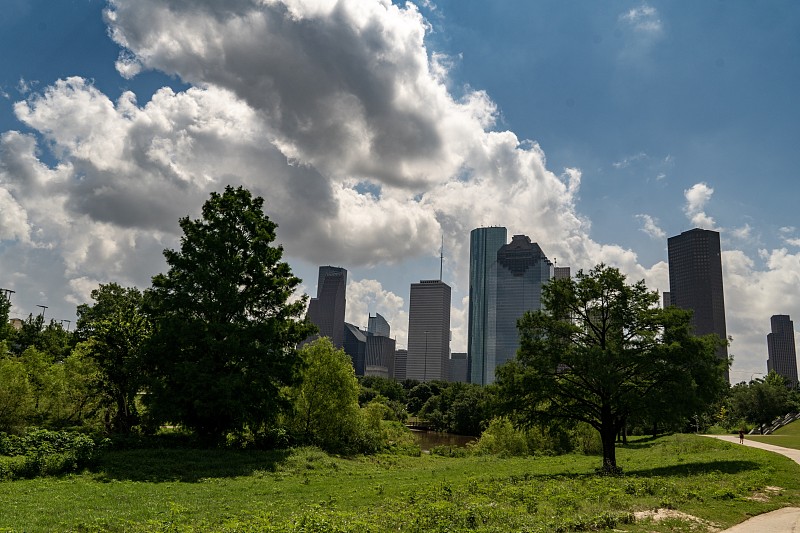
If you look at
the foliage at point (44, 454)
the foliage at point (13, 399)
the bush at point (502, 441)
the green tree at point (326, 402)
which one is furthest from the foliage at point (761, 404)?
the foliage at point (13, 399)

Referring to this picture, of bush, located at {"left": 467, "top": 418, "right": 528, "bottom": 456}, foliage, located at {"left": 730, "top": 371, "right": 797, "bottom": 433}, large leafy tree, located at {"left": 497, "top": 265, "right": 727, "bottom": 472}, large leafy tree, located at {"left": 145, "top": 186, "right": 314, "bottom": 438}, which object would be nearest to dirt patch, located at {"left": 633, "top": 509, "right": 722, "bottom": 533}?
large leafy tree, located at {"left": 497, "top": 265, "right": 727, "bottom": 472}

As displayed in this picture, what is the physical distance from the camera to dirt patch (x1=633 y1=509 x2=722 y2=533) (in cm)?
1435

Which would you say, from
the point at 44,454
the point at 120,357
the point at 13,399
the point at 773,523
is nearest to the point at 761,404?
the point at 773,523

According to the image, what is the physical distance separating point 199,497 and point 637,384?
2203cm

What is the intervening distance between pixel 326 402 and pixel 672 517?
30898 millimetres

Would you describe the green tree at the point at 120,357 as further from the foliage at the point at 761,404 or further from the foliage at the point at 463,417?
the foliage at the point at 761,404

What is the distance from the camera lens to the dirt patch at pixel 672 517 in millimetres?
14352

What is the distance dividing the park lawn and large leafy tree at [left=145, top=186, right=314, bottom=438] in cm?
350

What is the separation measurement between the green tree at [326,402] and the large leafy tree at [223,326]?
656cm

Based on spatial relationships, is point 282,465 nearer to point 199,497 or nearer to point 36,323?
point 199,497

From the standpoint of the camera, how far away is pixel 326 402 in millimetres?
42312

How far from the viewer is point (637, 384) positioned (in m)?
27.5

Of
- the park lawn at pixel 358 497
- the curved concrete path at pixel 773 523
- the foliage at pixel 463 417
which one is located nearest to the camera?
the curved concrete path at pixel 773 523

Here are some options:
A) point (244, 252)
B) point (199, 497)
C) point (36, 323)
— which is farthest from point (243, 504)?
point (36, 323)
